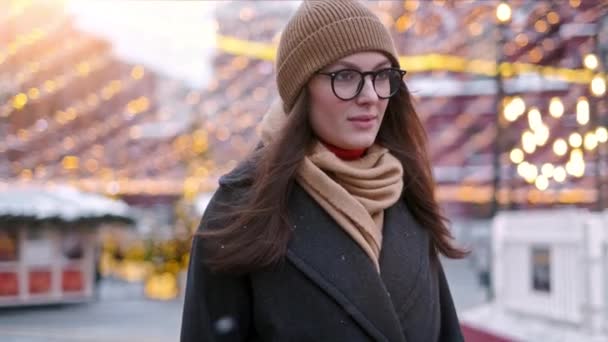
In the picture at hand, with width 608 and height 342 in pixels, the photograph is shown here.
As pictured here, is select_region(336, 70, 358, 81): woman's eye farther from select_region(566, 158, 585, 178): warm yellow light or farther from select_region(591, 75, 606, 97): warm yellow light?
select_region(566, 158, 585, 178): warm yellow light

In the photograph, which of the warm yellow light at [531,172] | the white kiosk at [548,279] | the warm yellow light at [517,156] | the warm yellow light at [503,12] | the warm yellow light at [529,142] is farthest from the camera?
the warm yellow light at [517,156]

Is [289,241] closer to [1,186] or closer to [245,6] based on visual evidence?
[1,186]

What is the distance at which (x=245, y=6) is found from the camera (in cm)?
2752

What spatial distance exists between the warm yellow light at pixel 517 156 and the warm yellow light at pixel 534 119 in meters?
0.48

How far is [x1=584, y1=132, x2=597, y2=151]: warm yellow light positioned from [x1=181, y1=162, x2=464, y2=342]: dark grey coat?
595cm

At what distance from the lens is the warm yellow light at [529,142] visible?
8305mm

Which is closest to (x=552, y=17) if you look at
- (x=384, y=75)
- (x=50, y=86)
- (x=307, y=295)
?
(x=384, y=75)

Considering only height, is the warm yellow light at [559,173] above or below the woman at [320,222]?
below

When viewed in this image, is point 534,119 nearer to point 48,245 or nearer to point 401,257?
point 401,257

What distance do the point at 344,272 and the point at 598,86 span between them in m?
5.86

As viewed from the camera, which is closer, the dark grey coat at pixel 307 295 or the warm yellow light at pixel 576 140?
the dark grey coat at pixel 307 295

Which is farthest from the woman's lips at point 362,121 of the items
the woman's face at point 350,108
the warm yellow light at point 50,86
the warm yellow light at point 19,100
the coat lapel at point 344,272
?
the warm yellow light at point 50,86

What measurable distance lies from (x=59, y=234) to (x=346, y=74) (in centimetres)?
1533

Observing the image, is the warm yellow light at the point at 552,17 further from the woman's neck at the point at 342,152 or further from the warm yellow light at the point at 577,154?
the woman's neck at the point at 342,152
